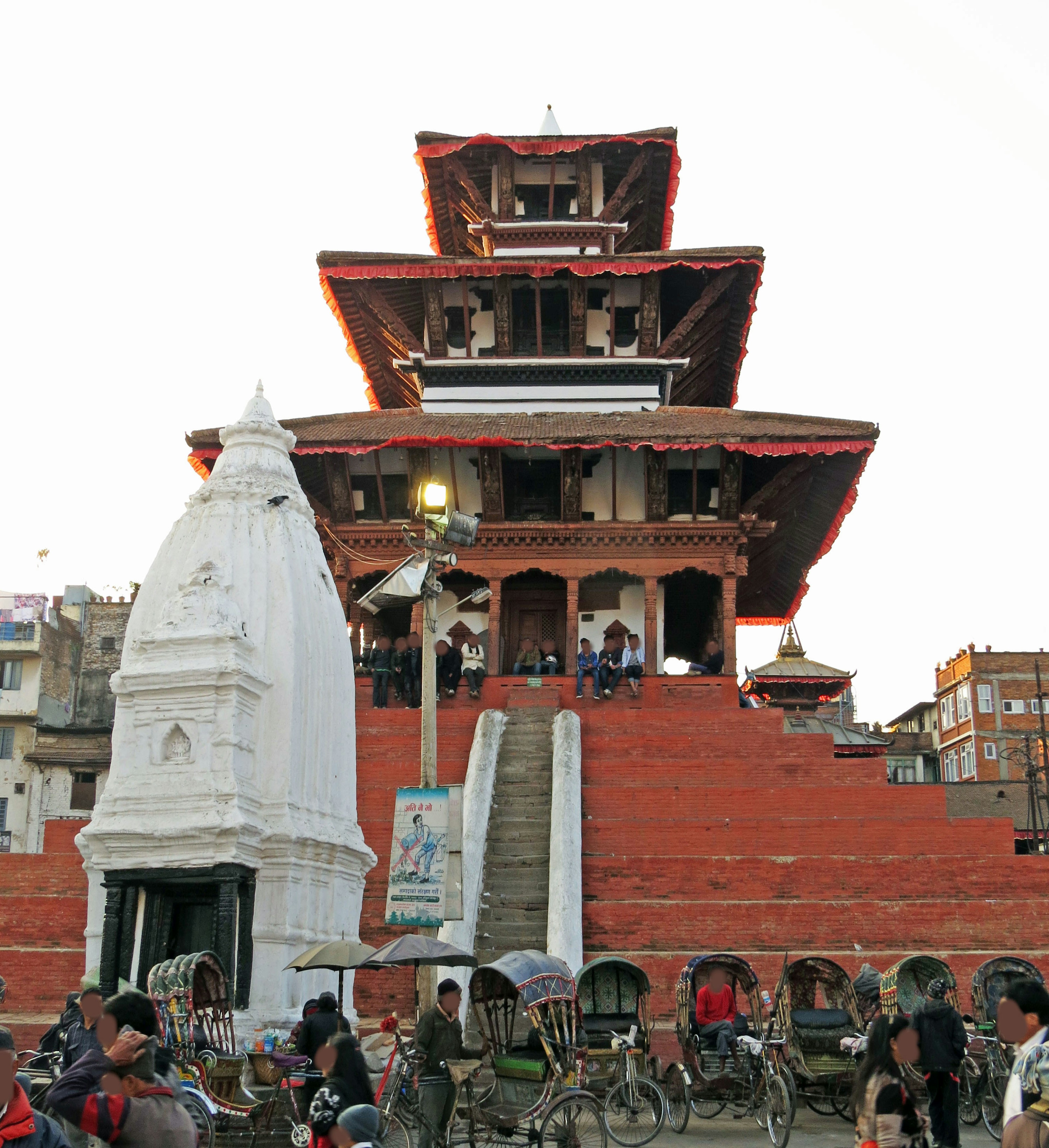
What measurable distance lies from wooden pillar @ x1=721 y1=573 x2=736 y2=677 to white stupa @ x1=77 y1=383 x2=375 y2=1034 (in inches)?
383

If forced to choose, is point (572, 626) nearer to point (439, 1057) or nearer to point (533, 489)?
point (533, 489)

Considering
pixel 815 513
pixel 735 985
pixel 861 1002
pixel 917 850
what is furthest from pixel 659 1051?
pixel 815 513

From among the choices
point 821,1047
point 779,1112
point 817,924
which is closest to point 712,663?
point 817,924

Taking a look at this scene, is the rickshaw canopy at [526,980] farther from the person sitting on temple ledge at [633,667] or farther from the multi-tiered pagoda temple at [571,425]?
the multi-tiered pagoda temple at [571,425]

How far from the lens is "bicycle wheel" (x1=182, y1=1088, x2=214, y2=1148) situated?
7.96m

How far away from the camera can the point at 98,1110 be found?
4.56m

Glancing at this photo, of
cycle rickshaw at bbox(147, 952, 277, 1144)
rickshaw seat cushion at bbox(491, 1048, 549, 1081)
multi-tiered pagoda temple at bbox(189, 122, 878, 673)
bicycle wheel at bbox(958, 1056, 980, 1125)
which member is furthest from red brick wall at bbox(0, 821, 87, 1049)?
bicycle wheel at bbox(958, 1056, 980, 1125)

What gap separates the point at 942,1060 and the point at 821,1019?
2.43 meters

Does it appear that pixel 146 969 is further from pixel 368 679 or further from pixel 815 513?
pixel 815 513

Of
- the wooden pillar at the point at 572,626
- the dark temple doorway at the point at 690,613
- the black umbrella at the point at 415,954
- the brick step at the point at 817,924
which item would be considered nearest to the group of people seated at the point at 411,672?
the wooden pillar at the point at 572,626

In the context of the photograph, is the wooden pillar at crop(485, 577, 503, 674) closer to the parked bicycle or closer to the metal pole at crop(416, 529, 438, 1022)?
the metal pole at crop(416, 529, 438, 1022)

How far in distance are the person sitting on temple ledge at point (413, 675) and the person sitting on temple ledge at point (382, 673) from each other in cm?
25

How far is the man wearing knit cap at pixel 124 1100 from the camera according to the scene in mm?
4566

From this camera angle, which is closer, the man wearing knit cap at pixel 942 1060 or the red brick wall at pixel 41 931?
the man wearing knit cap at pixel 942 1060
